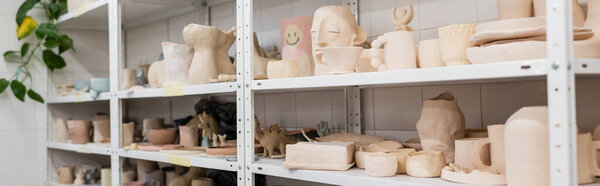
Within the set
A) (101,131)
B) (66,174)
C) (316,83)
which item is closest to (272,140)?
(316,83)

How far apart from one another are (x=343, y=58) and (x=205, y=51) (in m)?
0.76

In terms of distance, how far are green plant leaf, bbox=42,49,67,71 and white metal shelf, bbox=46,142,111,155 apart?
0.41 meters

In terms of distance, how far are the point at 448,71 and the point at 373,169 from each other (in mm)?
336

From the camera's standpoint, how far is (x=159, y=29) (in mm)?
2967

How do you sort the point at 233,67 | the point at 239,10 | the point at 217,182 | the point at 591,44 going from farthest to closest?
the point at 217,182 → the point at 233,67 → the point at 239,10 → the point at 591,44

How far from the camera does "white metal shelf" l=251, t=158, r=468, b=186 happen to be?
1352 mm

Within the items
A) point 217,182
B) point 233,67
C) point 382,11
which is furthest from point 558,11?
point 217,182

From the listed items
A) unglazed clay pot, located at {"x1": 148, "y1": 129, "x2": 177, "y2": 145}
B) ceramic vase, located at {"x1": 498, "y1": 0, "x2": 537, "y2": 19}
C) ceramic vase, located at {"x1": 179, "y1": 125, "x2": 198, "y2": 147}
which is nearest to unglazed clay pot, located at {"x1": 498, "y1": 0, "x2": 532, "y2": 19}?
ceramic vase, located at {"x1": 498, "y1": 0, "x2": 537, "y2": 19}

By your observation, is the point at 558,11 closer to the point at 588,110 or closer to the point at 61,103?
the point at 588,110

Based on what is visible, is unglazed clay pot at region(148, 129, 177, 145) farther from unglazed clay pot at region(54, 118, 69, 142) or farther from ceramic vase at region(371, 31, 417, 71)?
ceramic vase at region(371, 31, 417, 71)

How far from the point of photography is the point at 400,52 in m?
1.42

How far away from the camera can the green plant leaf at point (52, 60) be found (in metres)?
2.93

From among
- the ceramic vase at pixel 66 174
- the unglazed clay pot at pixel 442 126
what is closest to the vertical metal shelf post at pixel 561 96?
the unglazed clay pot at pixel 442 126

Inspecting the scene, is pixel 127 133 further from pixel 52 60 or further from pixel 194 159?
pixel 52 60
